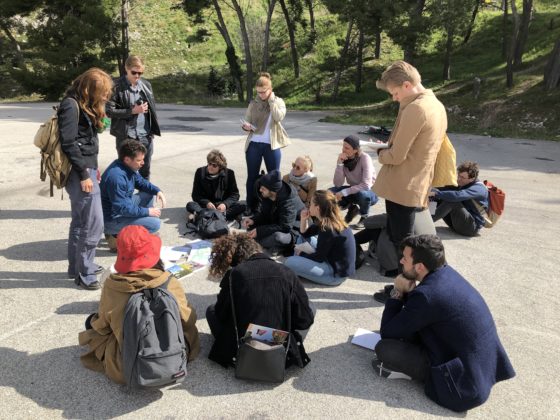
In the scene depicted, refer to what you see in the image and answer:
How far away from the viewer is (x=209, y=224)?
557cm

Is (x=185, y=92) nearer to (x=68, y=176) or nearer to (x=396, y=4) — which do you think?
(x=396, y=4)

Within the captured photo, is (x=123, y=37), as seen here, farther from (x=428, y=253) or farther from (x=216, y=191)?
(x=428, y=253)

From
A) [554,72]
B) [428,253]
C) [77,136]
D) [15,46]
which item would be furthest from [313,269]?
[15,46]

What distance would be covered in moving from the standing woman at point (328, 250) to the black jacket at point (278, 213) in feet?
2.53

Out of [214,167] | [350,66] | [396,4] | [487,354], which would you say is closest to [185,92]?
[350,66]

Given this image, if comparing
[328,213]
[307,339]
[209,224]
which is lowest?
[307,339]

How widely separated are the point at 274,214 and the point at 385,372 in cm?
258

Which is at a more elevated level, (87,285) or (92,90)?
(92,90)

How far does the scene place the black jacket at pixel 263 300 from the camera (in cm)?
287

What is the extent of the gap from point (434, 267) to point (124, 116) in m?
4.17

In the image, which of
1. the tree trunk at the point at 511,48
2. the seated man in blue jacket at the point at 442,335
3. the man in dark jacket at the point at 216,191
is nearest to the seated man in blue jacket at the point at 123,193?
the man in dark jacket at the point at 216,191

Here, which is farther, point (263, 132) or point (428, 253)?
point (263, 132)

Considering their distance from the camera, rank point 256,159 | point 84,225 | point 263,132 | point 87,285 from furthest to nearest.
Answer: point 256,159
point 263,132
point 87,285
point 84,225

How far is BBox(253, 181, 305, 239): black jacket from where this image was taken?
5.21 meters
